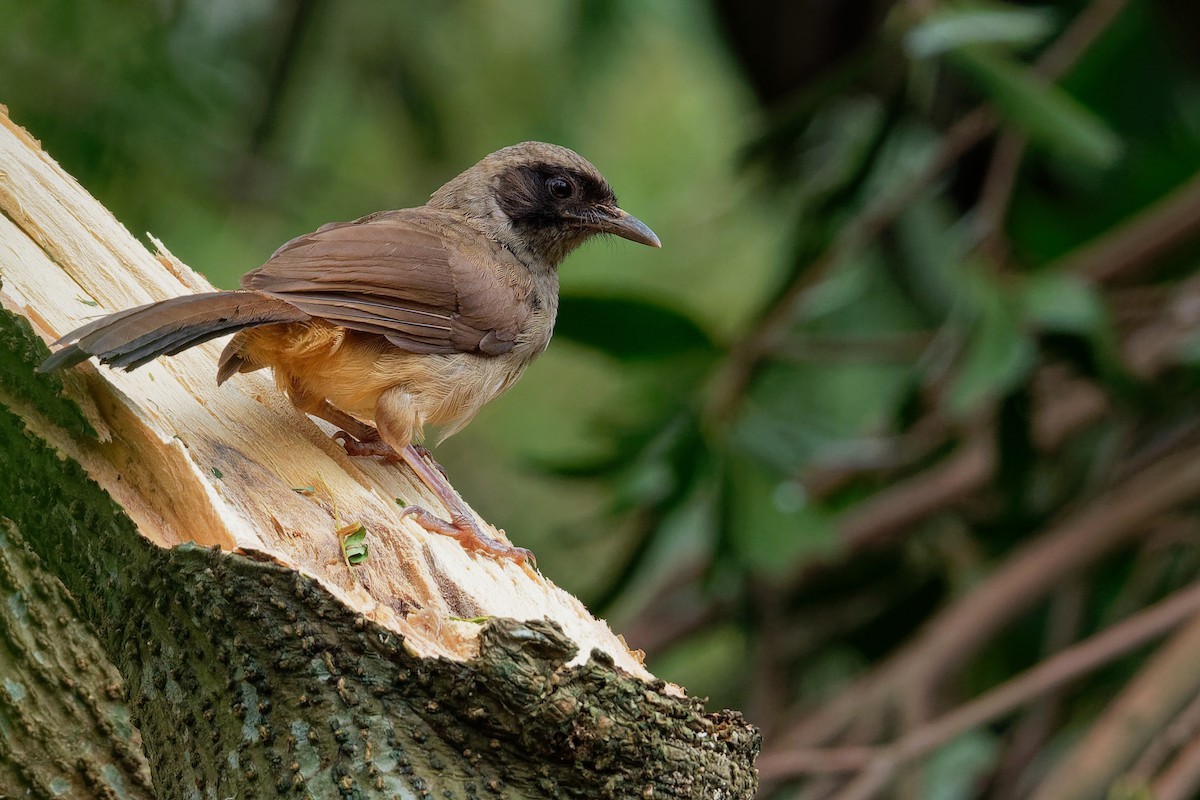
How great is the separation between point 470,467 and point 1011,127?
14.0 feet

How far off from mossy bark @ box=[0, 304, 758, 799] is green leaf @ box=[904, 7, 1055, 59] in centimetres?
364

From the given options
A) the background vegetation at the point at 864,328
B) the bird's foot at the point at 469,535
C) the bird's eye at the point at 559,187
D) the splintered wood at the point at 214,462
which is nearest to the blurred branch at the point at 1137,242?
the background vegetation at the point at 864,328

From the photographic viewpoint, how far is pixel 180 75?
20.0 ft

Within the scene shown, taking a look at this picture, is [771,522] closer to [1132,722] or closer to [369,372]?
[1132,722]

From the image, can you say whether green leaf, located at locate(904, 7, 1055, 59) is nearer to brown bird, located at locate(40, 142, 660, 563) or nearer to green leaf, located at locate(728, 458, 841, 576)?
brown bird, located at locate(40, 142, 660, 563)

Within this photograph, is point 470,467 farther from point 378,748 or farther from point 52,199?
point 378,748

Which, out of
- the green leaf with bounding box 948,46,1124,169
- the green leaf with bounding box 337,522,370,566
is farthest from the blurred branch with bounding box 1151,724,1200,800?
the green leaf with bounding box 337,522,370,566

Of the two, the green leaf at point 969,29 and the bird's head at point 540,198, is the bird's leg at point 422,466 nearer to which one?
the bird's head at point 540,198

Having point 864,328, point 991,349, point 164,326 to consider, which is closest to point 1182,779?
point 991,349

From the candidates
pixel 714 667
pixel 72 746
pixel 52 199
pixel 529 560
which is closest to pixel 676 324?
pixel 529 560

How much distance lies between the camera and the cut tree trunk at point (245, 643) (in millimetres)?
2227

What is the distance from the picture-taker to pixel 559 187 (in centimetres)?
438

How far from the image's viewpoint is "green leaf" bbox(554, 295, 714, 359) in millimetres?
5379

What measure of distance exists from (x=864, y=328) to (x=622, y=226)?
96.0 inches
